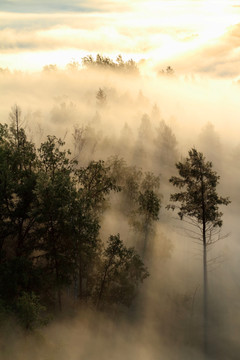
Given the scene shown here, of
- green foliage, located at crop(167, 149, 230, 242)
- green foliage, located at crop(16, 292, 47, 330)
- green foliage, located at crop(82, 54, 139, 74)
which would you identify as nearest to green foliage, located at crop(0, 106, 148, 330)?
green foliage, located at crop(16, 292, 47, 330)

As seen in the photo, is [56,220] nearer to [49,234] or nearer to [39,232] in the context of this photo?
[49,234]

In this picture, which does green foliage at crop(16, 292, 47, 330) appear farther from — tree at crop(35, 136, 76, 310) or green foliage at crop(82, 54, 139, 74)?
green foliage at crop(82, 54, 139, 74)

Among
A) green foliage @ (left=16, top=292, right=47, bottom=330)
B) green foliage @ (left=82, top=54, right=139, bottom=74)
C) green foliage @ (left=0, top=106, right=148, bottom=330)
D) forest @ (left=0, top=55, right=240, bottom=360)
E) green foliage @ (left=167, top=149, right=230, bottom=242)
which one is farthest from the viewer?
green foliage @ (left=82, top=54, right=139, bottom=74)

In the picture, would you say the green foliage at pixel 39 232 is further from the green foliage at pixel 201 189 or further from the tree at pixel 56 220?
the green foliage at pixel 201 189

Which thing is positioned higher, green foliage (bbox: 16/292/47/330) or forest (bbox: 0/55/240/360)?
forest (bbox: 0/55/240/360)

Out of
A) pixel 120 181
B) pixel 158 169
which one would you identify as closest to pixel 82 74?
pixel 158 169

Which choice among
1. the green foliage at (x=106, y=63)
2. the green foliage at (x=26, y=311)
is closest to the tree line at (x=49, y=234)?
the green foliage at (x=26, y=311)

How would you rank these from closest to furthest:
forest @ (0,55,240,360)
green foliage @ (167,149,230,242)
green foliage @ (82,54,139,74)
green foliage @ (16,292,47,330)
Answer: green foliage @ (16,292,47,330)
forest @ (0,55,240,360)
green foliage @ (167,149,230,242)
green foliage @ (82,54,139,74)

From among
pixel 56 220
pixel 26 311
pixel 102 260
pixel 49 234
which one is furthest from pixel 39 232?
pixel 102 260

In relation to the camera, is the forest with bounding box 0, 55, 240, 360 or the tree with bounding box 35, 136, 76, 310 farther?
the forest with bounding box 0, 55, 240, 360

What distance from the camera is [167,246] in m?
46.8

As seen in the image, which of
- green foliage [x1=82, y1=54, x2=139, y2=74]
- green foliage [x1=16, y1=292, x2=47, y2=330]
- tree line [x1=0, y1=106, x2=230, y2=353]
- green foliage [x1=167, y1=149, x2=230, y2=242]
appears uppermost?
green foliage [x1=82, y1=54, x2=139, y2=74]

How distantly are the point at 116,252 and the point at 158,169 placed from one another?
6285 cm

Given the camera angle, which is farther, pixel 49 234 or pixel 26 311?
pixel 49 234
